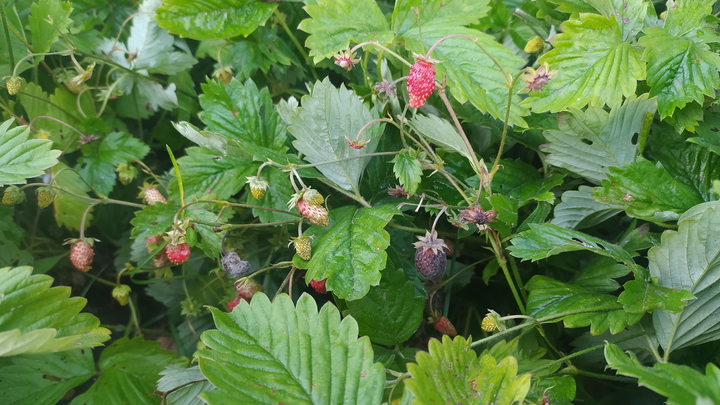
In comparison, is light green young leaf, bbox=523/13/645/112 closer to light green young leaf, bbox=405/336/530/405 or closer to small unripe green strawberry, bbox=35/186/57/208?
light green young leaf, bbox=405/336/530/405

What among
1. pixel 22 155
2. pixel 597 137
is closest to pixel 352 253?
pixel 597 137

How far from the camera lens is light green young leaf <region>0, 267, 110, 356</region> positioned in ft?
2.24

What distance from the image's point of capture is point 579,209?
82cm

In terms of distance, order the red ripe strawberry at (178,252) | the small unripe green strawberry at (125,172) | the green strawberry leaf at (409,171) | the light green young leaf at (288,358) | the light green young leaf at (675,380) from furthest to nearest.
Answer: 1. the small unripe green strawberry at (125,172)
2. the red ripe strawberry at (178,252)
3. the green strawberry leaf at (409,171)
4. the light green young leaf at (288,358)
5. the light green young leaf at (675,380)

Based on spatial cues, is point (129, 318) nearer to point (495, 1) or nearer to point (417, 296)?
point (417, 296)

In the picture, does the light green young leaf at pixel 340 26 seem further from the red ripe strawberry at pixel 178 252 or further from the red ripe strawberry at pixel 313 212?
the red ripe strawberry at pixel 178 252

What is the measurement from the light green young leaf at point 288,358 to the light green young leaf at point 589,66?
0.47 meters

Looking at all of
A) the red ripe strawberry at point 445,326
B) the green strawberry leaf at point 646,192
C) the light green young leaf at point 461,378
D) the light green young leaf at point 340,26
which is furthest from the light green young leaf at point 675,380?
the light green young leaf at point 340,26

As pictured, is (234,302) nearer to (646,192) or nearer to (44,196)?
(44,196)

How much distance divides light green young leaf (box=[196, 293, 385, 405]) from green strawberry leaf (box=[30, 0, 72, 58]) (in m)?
0.74

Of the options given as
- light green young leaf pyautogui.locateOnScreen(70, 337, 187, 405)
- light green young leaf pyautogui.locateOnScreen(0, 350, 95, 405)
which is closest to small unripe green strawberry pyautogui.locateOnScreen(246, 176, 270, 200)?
light green young leaf pyautogui.locateOnScreen(70, 337, 187, 405)

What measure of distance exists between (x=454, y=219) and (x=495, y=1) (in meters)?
0.58

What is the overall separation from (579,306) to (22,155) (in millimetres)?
912

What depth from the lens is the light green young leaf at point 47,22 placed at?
102cm
